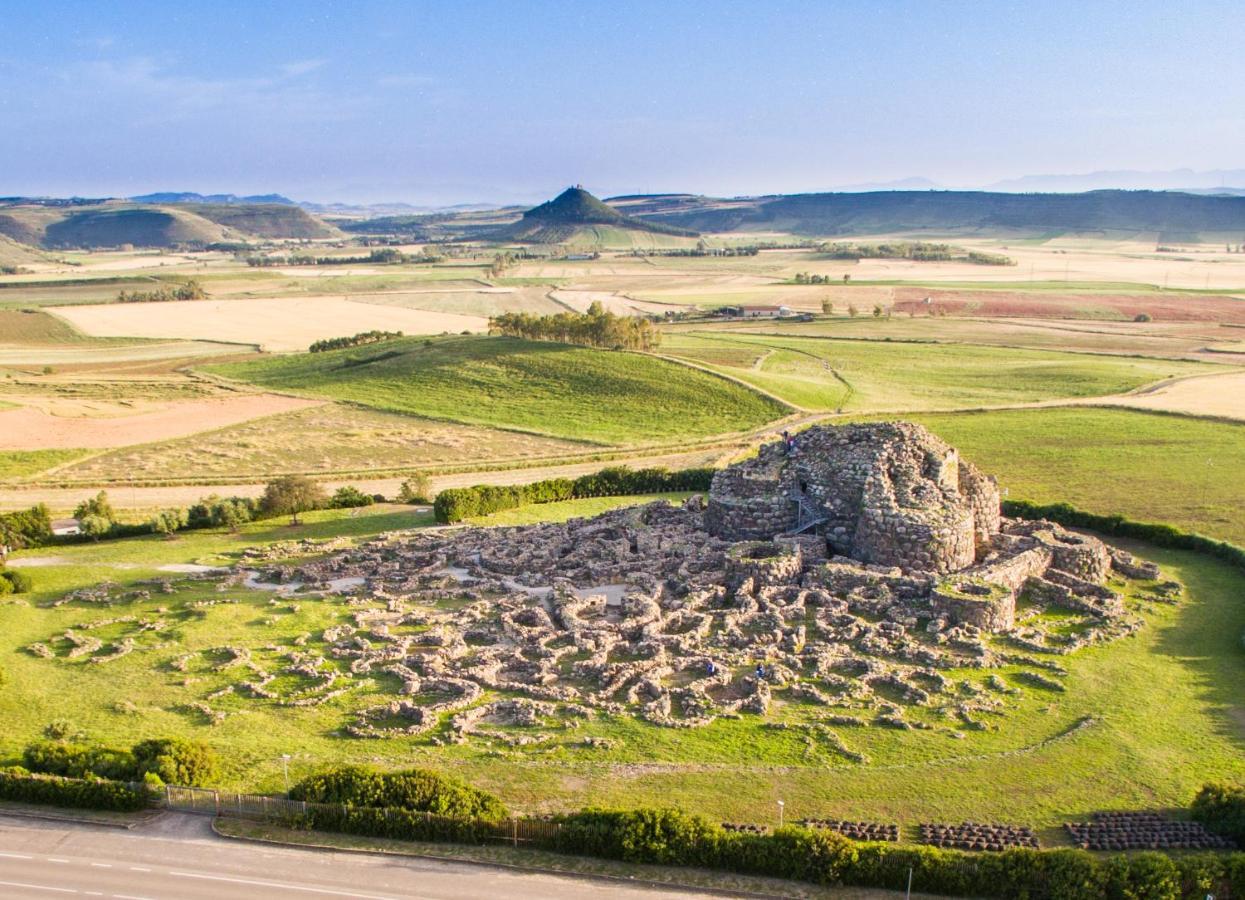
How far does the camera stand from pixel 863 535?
143 feet

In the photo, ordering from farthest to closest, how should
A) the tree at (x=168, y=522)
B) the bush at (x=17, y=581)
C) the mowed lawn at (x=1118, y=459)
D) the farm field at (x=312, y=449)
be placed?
the farm field at (x=312, y=449)
the mowed lawn at (x=1118, y=459)
the tree at (x=168, y=522)
the bush at (x=17, y=581)

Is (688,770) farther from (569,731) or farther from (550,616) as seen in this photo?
(550,616)

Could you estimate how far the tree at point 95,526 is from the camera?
52.0 meters

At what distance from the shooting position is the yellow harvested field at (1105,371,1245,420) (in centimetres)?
8238

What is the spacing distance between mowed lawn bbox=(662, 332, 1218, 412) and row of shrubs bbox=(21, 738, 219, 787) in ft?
226

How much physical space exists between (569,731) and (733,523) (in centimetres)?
1913

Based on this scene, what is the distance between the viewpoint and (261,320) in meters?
159

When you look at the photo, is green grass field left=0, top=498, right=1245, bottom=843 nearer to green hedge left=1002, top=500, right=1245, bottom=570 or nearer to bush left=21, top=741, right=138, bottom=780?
bush left=21, top=741, right=138, bottom=780

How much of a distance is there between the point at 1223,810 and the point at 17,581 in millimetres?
44976

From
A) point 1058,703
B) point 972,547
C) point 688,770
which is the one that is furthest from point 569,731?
point 972,547

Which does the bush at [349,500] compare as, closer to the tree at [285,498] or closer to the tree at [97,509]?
the tree at [285,498]

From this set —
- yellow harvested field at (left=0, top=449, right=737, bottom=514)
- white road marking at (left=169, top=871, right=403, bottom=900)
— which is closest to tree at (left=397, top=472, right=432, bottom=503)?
yellow harvested field at (left=0, top=449, right=737, bottom=514)

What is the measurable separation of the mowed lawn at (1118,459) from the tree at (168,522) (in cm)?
4765

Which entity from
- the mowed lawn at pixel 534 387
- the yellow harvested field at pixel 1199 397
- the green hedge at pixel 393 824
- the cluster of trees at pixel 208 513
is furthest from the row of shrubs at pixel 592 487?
the yellow harvested field at pixel 1199 397
